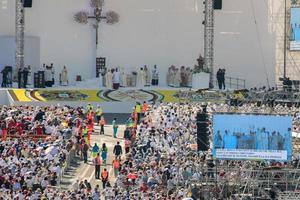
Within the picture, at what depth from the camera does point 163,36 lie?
227ft

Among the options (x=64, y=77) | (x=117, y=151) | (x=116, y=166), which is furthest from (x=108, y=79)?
(x=116, y=166)

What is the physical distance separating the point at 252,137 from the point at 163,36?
2259 centimetres

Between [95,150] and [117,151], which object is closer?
[117,151]

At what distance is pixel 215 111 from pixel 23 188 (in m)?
6.65

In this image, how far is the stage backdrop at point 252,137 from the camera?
1842 inches

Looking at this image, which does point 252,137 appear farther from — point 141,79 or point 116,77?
point 141,79

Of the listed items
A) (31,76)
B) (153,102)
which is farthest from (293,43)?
(31,76)

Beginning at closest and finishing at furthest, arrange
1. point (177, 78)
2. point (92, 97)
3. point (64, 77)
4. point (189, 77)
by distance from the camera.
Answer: point (92, 97) < point (189, 77) < point (64, 77) < point (177, 78)

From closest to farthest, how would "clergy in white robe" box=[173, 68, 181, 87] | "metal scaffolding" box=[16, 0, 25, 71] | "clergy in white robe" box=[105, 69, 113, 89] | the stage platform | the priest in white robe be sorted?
the stage platform < "clergy in white robe" box=[105, 69, 113, 89] < "metal scaffolding" box=[16, 0, 25, 71] < the priest in white robe < "clergy in white robe" box=[173, 68, 181, 87]

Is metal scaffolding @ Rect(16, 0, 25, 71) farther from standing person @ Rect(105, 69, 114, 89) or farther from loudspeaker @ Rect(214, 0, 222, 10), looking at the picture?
loudspeaker @ Rect(214, 0, 222, 10)

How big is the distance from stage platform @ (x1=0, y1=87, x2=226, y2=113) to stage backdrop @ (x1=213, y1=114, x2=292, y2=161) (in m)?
15.7

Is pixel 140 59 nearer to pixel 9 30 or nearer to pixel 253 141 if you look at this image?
pixel 9 30

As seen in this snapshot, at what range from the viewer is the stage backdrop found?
46.8 metres

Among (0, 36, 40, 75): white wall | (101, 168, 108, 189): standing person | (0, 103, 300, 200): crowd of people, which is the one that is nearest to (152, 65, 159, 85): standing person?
(0, 36, 40, 75): white wall
